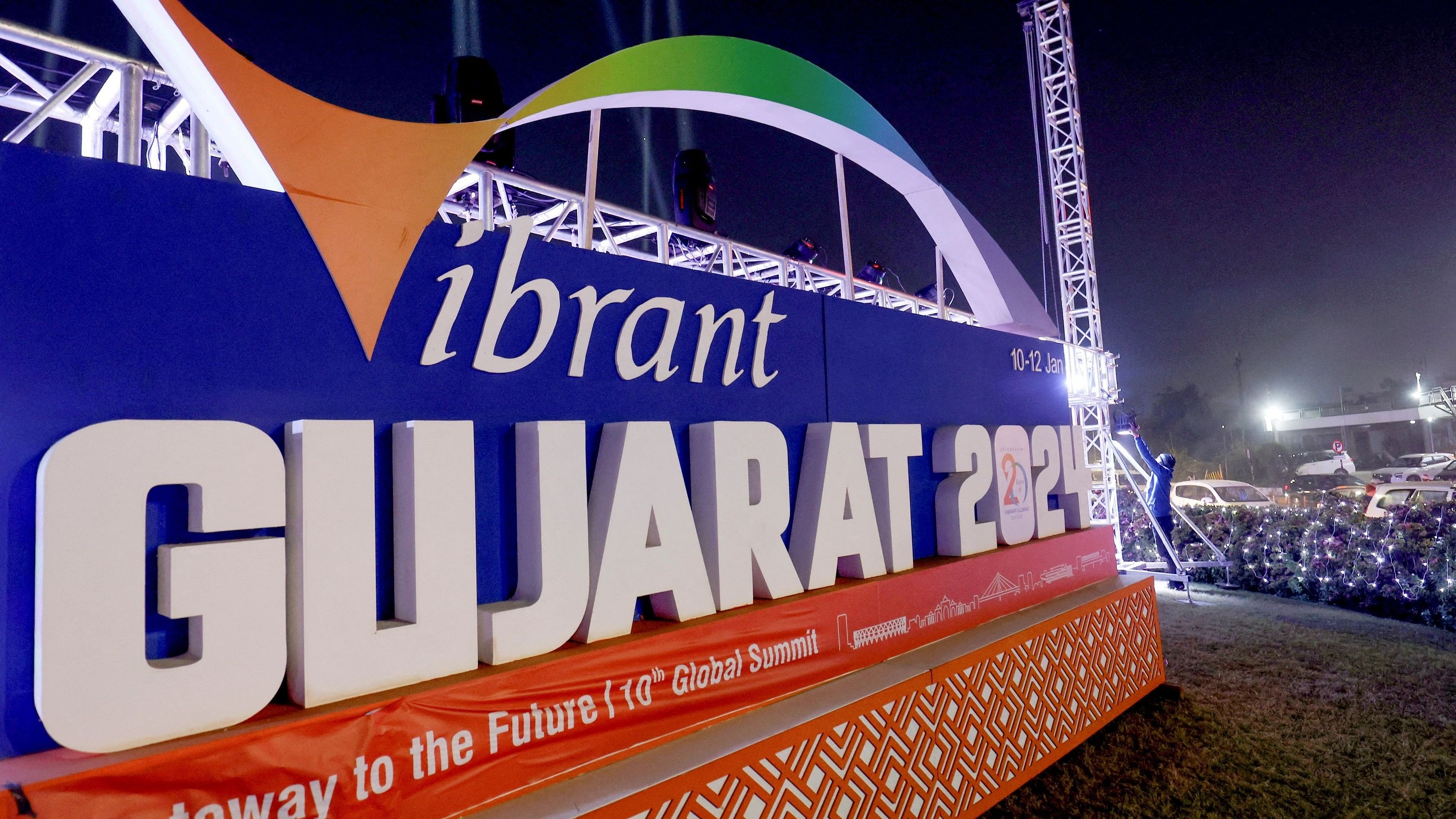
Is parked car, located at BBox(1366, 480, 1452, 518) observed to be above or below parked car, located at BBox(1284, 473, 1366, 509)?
above

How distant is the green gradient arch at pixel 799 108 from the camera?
2893 millimetres

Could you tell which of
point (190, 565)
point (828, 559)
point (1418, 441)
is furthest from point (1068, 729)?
point (1418, 441)

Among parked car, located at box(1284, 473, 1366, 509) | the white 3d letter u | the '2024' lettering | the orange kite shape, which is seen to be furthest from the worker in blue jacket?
the orange kite shape

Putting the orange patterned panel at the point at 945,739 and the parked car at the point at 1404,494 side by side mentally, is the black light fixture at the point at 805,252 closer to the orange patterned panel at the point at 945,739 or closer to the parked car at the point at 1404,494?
the orange patterned panel at the point at 945,739

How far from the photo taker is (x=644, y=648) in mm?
2432

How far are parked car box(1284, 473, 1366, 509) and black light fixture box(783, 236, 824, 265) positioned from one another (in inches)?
289

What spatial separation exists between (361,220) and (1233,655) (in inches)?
280

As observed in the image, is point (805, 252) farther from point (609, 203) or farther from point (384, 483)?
point (384, 483)

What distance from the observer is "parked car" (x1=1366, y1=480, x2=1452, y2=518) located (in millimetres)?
9883

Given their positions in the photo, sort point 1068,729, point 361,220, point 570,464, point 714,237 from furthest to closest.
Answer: point 714,237 < point 1068,729 < point 570,464 < point 361,220

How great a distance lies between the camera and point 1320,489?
17.8 m

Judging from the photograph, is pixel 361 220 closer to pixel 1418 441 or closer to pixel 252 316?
pixel 252 316

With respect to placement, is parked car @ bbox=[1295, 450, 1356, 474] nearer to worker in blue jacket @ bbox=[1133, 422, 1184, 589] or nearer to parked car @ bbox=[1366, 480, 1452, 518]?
parked car @ bbox=[1366, 480, 1452, 518]

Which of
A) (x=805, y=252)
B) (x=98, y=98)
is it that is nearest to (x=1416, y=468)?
(x=805, y=252)
